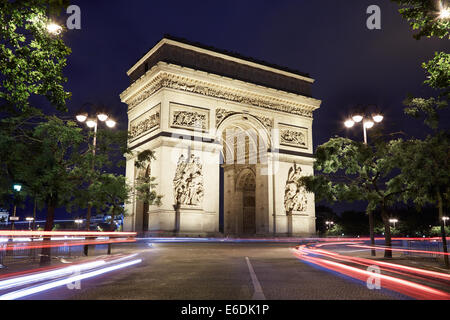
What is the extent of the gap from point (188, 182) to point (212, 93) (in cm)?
819

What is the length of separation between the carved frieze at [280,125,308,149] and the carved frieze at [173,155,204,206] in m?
9.45

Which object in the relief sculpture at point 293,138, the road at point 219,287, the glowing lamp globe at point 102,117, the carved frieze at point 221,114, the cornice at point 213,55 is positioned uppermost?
the cornice at point 213,55

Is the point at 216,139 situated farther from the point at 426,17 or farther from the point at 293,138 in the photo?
the point at 426,17

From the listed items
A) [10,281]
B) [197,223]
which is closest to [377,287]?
[10,281]

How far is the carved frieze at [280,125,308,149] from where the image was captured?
121 ft

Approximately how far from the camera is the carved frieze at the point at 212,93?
31.8 meters

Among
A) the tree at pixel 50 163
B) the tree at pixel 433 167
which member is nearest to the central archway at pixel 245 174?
the tree at pixel 50 163

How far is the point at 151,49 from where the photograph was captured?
34219 mm

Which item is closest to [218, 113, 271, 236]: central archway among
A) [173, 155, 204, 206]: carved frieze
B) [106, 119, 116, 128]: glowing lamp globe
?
[173, 155, 204, 206]: carved frieze

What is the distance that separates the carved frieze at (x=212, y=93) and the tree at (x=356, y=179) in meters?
17.5

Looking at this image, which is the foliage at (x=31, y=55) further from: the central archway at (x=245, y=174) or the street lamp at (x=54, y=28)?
the central archway at (x=245, y=174)
